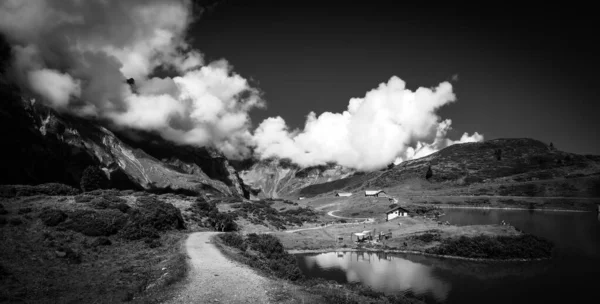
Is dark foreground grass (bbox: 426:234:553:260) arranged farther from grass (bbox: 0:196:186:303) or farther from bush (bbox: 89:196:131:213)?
bush (bbox: 89:196:131:213)

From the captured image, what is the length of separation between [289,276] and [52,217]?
2246cm

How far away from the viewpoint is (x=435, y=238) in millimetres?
59438

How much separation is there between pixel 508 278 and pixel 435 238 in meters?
16.3

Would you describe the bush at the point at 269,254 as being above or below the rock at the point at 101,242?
below

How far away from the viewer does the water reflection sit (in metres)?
38.9

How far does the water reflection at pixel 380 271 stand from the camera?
38.9 metres

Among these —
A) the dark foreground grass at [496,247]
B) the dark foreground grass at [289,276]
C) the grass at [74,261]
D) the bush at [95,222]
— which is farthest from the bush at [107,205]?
the dark foreground grass at [496,247]

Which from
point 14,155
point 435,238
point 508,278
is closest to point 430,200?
point 435,238

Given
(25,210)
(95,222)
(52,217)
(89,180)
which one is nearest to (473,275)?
(95,222)

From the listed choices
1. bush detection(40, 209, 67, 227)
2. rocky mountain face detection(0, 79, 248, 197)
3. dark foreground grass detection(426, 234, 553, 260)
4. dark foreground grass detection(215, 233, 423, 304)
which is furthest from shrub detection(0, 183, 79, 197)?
dark foreground grass detection(426, 234, 553, 260)

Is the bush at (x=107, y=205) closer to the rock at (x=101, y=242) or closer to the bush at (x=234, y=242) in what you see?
the rock at (x=101, y=242)

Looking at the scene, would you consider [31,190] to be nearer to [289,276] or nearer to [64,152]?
[289,276]

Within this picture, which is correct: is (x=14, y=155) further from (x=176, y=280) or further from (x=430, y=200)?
(x=430, y=200)

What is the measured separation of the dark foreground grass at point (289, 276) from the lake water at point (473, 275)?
33.0ft
